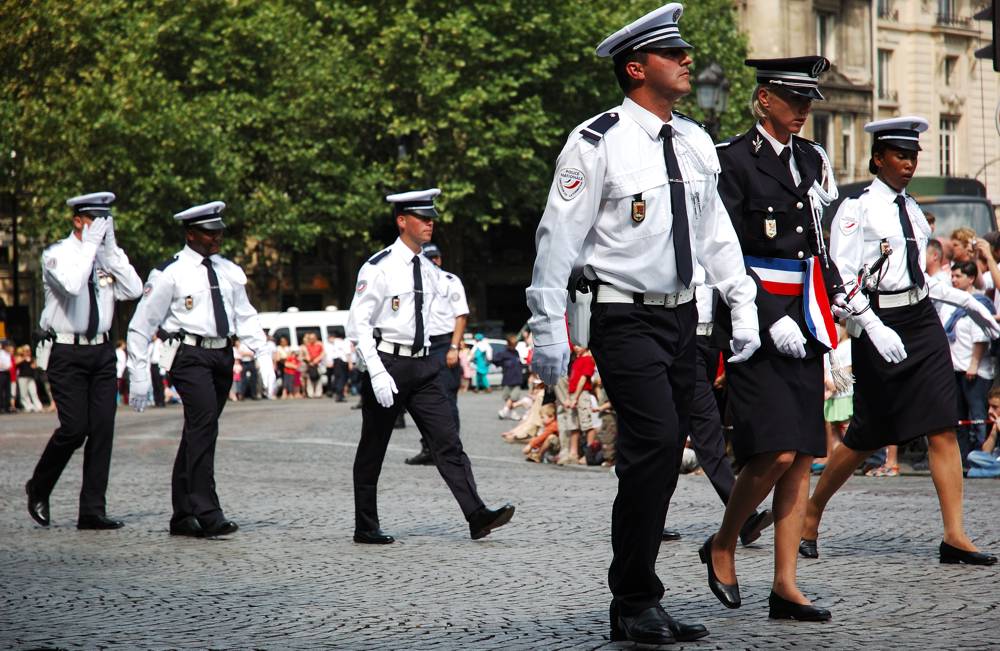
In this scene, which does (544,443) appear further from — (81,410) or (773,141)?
(773,141)

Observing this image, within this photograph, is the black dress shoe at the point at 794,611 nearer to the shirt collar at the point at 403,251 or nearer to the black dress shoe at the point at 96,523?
the shirt collar at the point at 403,251

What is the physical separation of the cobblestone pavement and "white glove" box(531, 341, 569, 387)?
981 mm

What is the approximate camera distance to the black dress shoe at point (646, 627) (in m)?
5.71

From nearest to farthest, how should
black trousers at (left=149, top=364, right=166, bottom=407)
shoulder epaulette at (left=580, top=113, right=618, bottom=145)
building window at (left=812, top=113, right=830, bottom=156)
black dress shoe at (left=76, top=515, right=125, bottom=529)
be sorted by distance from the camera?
1. shoulder epaulette at (left=580, top=113, right=618, bottom=145)
2. black dress shoe at (left=76, top=515, right=125, bottom=529)
3. black trousers at (left=149, top=364, right=166, bottom=407)
4. building window at (left=812, top=113, right=830, bottom=156)

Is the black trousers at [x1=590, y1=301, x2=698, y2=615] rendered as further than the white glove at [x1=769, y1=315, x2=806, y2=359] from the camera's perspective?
No

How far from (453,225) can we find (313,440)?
1203 inches

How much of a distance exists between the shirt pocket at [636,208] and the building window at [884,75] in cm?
6121

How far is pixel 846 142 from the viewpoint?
212ft

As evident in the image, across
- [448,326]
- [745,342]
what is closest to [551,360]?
[745,342]

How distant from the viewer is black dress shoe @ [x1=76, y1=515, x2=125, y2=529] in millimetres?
10422

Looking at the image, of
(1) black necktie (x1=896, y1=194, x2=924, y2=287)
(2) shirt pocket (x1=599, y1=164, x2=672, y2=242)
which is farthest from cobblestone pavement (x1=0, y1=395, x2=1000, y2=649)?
(2) shirt pocket (x1=599, y1=164, x2=672, y2=242)

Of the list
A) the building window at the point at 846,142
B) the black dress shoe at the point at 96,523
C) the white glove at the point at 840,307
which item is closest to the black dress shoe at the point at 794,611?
the white glove at the point at 840,307

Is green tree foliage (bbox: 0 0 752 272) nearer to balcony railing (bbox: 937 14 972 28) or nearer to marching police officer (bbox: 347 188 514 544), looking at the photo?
balcony railing (bbox: 937 14 972 28)

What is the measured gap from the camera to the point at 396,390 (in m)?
9.69
